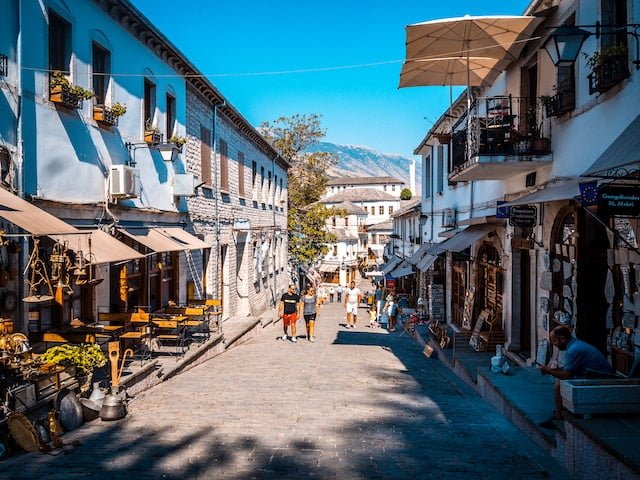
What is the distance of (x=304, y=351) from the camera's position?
45.0 feet

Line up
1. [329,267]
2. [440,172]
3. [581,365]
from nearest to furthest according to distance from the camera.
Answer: [581,365], [440,172], [329,267]

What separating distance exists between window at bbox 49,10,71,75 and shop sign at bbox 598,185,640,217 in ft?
24.8

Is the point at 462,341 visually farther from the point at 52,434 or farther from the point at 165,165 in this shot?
the point at 52,434

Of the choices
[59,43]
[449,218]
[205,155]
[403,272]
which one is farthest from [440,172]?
[59,43]

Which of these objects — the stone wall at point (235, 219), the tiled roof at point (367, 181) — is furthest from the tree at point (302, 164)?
the tiled roof at point (367, 181)

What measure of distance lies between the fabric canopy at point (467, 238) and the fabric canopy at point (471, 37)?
3.76 metres

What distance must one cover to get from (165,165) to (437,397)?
785 centimetres

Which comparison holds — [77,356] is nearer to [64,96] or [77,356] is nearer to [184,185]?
[64,96]

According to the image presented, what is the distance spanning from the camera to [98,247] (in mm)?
8234

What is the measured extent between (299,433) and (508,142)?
661 centimetres

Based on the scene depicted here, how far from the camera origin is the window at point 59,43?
8.60 m

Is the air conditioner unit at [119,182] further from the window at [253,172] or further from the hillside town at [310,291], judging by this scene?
the window at [253,172]

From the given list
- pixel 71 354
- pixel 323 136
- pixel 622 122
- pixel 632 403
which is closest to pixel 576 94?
pixel 622 122

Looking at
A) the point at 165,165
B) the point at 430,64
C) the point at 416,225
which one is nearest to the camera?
the point at 430,64
